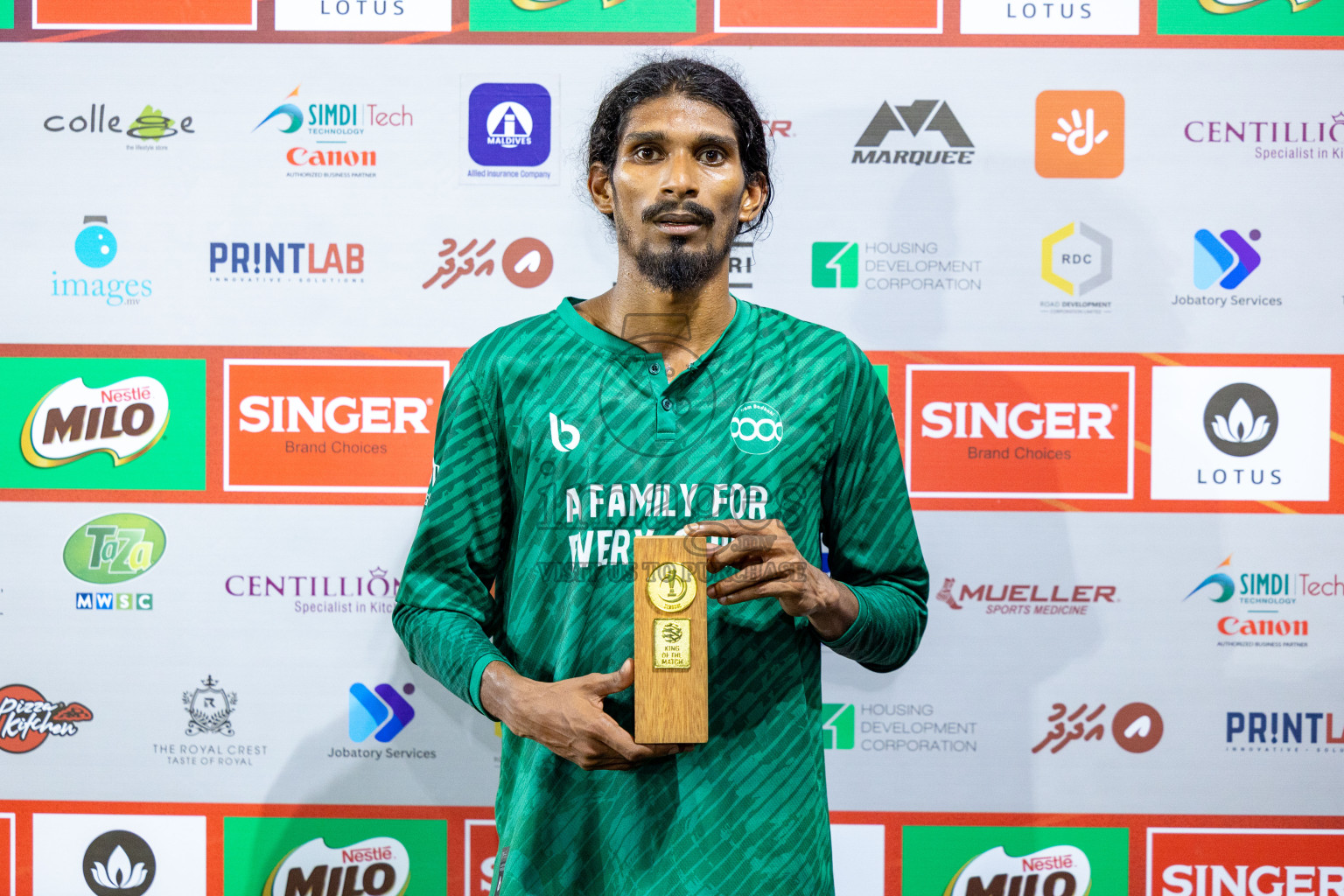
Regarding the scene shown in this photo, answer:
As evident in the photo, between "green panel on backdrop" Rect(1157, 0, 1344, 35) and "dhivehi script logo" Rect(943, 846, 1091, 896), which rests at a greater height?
"green panel on backdrop" Rect(1157, 0, 1344, 35)

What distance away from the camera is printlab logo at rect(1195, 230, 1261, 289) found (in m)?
2.11

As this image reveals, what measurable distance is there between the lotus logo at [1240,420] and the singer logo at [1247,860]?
2.70 ft

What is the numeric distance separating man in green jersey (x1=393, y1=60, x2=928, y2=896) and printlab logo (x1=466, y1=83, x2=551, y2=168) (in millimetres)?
948

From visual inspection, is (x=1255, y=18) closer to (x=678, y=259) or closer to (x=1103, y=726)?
(x=1103, y=726)

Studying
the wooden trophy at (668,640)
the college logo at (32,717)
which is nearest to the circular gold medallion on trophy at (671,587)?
the wooden trophy at (668,640)

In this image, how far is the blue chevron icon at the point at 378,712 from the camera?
2154mm

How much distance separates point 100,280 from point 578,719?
172 cm

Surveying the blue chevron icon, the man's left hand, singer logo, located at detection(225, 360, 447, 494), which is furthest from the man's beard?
the blue chevron icon

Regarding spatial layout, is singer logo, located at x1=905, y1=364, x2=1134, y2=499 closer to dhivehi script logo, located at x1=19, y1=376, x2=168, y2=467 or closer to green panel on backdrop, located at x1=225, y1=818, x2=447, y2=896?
green panel on backdrop, located at x1=225, y1=818, x2=447, y2=896

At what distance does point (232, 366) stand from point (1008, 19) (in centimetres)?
180

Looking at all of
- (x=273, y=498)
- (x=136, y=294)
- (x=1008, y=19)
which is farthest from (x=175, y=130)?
(x=1008, y=19)

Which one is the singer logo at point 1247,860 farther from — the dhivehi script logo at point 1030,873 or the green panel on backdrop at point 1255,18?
the green panel on backdrop at point 1255,18

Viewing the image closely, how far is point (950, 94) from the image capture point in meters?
2.11

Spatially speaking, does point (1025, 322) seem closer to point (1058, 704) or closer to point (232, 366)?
point (1058, 704)
